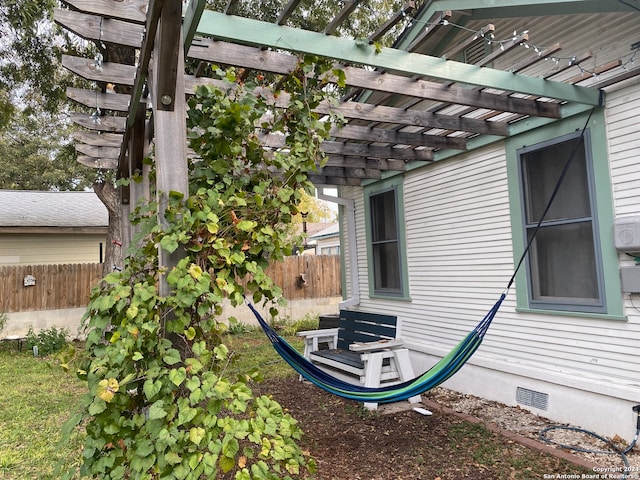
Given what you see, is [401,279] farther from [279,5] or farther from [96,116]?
[279,5]

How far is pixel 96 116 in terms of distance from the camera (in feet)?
10.6

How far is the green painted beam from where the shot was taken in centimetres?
225

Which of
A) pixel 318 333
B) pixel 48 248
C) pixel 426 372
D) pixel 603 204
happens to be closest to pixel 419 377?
pixel 426 372

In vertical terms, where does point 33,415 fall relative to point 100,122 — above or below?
below

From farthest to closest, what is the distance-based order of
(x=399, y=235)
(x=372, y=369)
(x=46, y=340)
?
(x=46, y=340), (x=399, y=235), (x=372, y=369)

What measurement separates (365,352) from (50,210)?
30.4 ft

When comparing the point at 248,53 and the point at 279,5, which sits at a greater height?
the point at 279,5

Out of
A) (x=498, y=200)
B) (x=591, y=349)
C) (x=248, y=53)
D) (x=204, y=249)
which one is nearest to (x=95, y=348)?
(x=204, y=249)

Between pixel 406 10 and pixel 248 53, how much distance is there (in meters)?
0.90

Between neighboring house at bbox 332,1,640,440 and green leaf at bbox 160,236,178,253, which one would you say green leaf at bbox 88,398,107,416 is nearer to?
green leaf at bbox 160,236,178,253

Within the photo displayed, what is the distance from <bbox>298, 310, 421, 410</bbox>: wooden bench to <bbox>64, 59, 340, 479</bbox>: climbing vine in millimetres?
2236

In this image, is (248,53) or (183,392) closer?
(183,392)

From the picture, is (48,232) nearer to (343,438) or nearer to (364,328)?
(364,328)

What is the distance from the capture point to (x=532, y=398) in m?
3.77
